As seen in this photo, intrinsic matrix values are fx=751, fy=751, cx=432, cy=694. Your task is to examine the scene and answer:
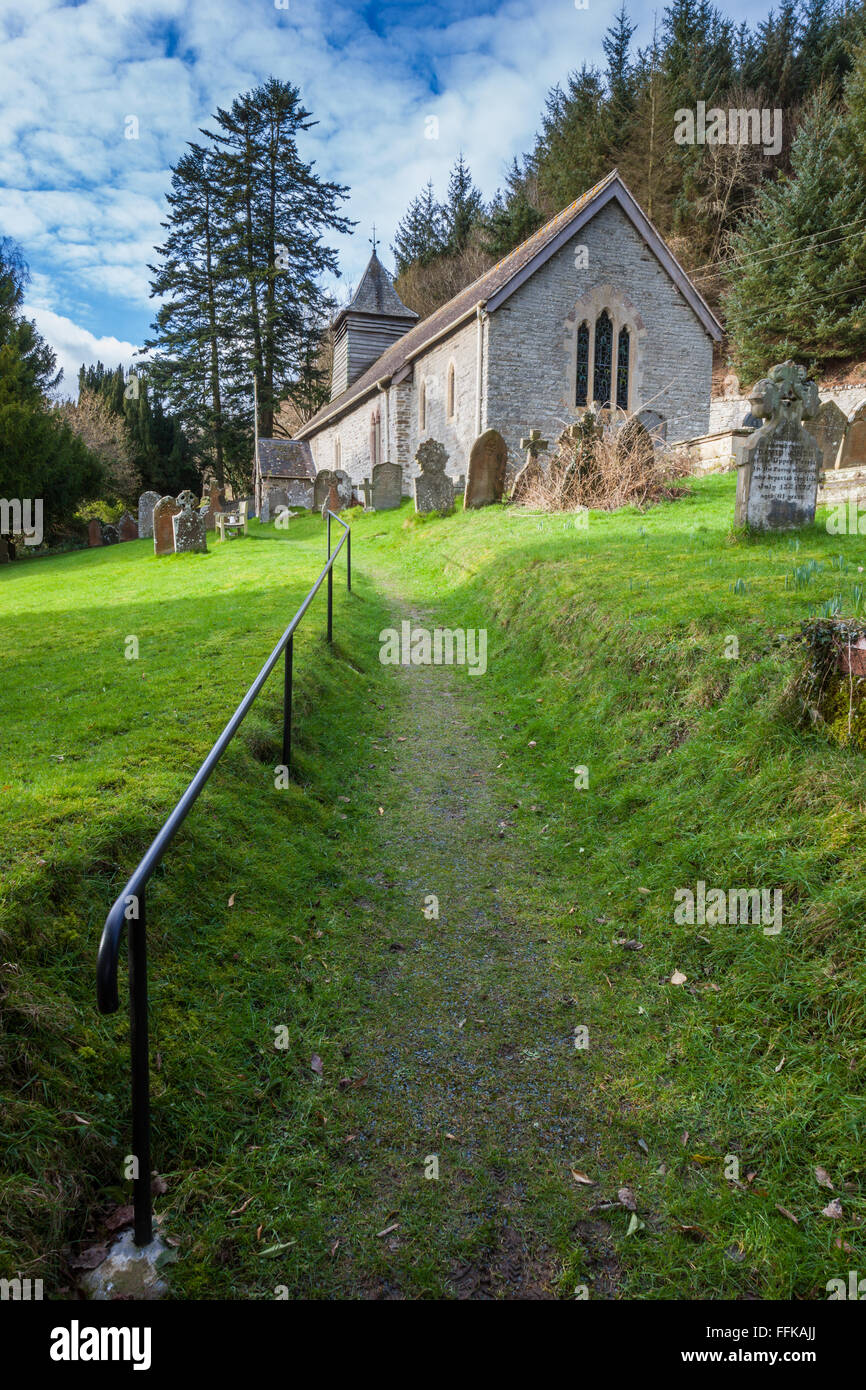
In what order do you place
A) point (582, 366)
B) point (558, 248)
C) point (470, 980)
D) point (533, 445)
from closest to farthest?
1. point (470, 980)
2. point (533, 445)
3. point (558, 248)
4. point (582, 366)

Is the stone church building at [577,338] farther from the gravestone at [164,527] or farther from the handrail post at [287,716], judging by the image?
the handrail post at [287,716]

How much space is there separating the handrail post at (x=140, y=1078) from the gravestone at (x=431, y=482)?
50.8 ft

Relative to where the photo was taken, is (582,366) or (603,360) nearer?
(582,366)

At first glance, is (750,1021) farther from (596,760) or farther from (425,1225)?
(596,760)

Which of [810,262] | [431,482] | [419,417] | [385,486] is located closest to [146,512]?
[385,486]

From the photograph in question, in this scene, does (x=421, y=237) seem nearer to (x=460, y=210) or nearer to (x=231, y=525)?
(x=460, y=210)

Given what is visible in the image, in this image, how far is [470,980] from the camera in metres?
3.63

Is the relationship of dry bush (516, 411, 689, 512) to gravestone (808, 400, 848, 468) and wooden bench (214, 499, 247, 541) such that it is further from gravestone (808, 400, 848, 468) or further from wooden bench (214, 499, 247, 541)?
wooden bench (214, 499, 247, 541)

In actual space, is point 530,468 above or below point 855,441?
below

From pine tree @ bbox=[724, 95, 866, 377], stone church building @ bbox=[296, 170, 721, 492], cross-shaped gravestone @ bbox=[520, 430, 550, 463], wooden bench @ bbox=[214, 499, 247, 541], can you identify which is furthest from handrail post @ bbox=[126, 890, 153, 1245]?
pine tree @ bbox=[724, 95, 866, 377]

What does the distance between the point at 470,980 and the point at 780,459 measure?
6.89m

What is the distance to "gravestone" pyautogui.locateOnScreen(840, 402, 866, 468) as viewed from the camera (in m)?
14.1

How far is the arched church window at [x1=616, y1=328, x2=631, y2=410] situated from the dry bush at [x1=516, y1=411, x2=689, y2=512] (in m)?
8.72

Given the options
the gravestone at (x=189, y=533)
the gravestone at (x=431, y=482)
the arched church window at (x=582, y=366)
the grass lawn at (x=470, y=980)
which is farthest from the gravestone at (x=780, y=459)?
the arched church window at (x=582, y=366)
